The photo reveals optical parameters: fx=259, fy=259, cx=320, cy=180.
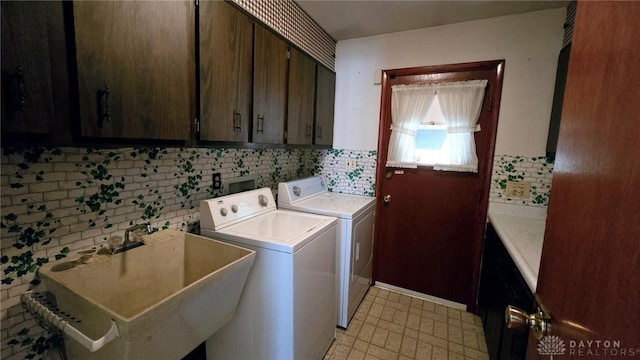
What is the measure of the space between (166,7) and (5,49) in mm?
550

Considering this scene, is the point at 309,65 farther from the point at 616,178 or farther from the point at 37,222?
the point at 616,178

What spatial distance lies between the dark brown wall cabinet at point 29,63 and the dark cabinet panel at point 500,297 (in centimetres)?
182

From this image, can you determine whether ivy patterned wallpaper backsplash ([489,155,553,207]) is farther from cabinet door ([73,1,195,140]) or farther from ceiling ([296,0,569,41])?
cabinet door ([73,1,195,140])

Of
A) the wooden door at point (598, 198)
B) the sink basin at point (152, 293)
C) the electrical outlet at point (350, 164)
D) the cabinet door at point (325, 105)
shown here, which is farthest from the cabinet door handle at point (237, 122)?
the electrical outlet at point (350, 164)

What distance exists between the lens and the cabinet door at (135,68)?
82 centimetres

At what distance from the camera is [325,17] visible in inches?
85.4

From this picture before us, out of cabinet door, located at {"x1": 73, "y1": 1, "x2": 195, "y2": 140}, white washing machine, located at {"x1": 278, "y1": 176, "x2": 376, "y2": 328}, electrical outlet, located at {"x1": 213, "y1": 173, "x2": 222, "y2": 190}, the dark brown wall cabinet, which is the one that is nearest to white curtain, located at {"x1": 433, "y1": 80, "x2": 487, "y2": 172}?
white washing machine, located at {"x1": 278, "y1": 176, "x2": 376, "y2": 328}

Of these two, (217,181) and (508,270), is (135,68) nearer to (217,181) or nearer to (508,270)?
(217,181)

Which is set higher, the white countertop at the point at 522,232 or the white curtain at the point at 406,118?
the white curtain at the point at 406,118

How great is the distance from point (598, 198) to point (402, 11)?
2071 millimetres

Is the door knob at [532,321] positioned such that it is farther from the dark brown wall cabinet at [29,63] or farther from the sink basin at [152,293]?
the dark brown wall cabinet at [29,63]

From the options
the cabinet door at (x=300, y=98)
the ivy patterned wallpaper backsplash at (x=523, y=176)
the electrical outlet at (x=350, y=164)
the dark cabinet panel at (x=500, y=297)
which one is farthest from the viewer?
the electrical outlet at (x=350, y=164)

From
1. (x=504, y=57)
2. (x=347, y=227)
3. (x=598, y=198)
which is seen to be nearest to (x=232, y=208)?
(x=347, y=227)

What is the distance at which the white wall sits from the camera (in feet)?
6.49
